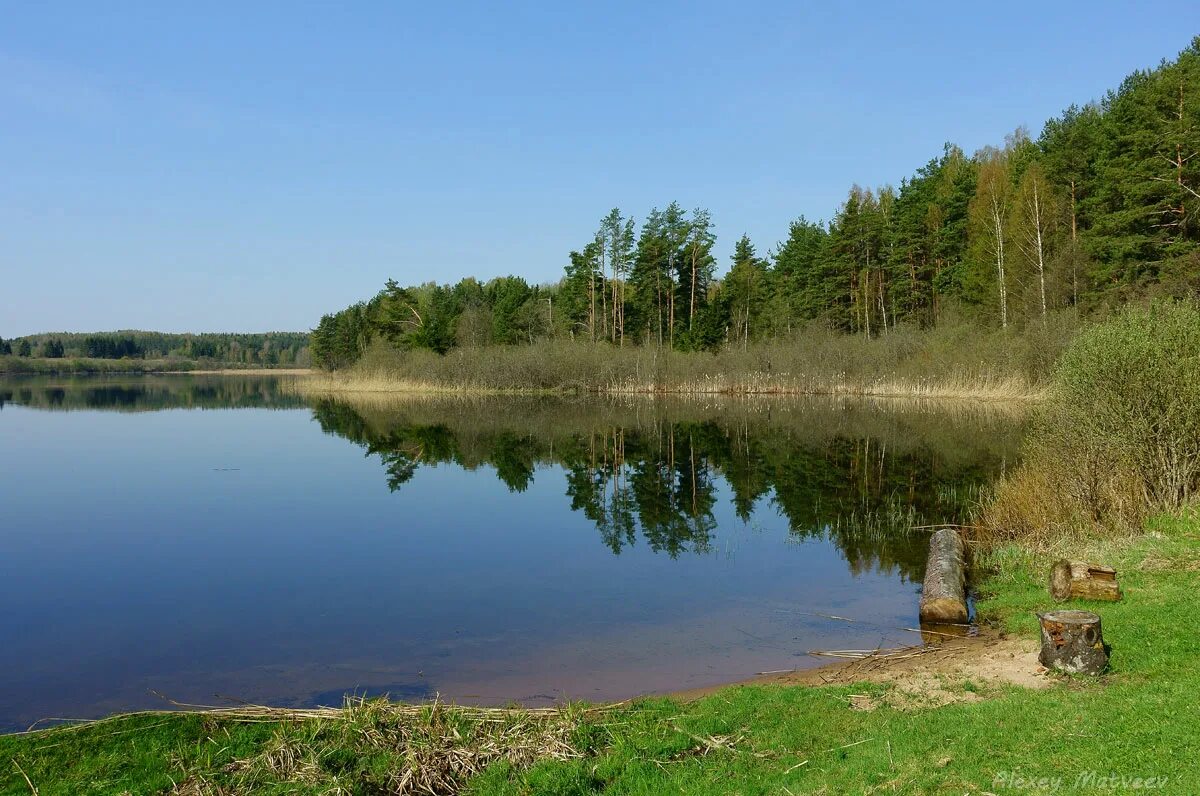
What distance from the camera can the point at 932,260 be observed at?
189ft

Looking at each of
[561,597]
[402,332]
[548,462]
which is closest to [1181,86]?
[548,462]

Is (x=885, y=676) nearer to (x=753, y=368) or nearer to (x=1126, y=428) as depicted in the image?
(x=1126, y=428)

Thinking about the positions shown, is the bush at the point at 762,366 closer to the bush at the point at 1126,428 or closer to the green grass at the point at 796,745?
the bush at the point at 1126,428

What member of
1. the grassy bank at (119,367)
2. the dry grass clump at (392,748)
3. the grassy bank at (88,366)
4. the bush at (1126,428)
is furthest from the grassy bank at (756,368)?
the grassy bank at (88,366)

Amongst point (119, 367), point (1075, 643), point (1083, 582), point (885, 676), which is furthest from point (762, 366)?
point (119, 367)

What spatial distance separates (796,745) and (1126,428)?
9506mm

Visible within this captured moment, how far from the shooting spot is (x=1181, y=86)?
33062mm

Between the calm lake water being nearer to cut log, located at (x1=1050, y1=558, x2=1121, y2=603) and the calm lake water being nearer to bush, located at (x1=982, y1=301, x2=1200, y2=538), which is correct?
cut log, located at (x1=1050, y1=558, x2=1121, y2=603)

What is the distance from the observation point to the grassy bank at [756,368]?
43.9 m

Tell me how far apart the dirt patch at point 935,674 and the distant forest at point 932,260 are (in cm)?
2718

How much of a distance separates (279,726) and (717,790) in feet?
11.6

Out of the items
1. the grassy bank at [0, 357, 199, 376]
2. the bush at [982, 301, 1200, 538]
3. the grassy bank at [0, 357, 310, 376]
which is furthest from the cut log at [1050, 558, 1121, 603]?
the grassy bank at [0, 357, 199, 376]

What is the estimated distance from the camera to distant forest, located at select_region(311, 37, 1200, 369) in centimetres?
3366

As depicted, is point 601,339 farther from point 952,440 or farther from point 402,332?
point 952,440
